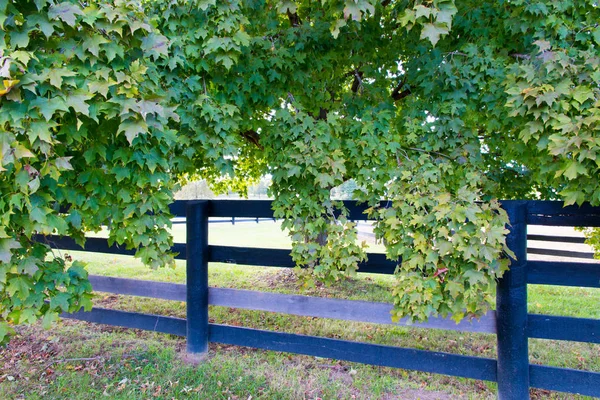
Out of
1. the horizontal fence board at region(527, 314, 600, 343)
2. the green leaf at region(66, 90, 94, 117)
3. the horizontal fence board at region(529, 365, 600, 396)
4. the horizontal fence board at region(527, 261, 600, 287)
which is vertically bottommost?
the horizontal fence board at region(529, 365, 600, 396)

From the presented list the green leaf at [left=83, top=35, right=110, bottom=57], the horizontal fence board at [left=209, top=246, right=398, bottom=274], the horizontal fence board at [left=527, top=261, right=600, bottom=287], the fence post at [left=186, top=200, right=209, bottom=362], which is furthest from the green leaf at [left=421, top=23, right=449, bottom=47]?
→ the fence post at [left=186, top=200, right=209, bottom=362]

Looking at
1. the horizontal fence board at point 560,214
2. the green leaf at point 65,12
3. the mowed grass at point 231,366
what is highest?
the green leaf at point 65,12

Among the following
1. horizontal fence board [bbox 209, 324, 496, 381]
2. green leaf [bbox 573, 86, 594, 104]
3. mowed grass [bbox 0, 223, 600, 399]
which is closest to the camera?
green leaf [bbox 573, 86, 594, 104]

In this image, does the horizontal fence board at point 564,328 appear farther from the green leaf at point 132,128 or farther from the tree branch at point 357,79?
the green leaf at point 132,128

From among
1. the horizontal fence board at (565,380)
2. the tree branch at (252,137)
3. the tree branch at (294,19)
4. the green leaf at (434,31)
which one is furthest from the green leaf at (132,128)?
the tree branch at (252,137)

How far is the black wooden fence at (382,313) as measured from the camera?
2.92m

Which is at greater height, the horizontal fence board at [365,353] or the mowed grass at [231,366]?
the horizontal fence board at [365,353]

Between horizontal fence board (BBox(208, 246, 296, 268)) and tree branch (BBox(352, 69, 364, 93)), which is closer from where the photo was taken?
tree branch (BBox(352, 69, 364, 93))

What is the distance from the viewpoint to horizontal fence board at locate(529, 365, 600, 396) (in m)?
2.82

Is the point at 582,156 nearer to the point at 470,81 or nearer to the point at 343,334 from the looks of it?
the point at 470,81

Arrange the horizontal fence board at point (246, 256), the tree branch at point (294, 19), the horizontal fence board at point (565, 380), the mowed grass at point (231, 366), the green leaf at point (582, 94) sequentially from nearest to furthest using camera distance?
1. the green leaf at point (582, 94)
2. the horizontal fence board at point (565, 380)
3. the mowed grass at point (231, 366)
4. the horizontal fence board at point (246, 256)
5. the tree branch at point (294, 19)

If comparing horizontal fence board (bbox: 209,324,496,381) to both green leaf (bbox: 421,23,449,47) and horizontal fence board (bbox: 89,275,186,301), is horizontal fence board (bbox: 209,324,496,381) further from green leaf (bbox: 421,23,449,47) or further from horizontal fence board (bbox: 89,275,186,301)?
green leaf (bbox: 421,23,449,47)

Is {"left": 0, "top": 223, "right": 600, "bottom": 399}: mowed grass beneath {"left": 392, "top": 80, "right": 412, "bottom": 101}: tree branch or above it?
beneath

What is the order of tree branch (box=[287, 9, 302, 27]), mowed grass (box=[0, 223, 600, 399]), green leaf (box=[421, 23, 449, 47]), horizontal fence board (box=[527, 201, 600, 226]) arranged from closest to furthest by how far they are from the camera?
green leaf (box=[421, 23, 449, 47]), horizontal fence board (box=[527, 201, 600, 226]), mowed grass (box=[0, 223, 600, 399]), tree branch (box=[287, 9, 302, 27])
